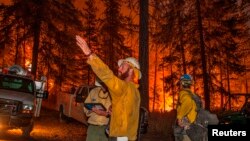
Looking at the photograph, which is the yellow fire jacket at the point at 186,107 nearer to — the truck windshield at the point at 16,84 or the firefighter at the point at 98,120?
the firefighter at the point at 98,120

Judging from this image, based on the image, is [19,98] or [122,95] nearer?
[122,95]

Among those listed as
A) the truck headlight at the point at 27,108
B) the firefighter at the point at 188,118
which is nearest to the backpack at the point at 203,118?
the firefighter at the point at 188,118

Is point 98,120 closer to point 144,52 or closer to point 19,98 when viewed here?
point 19,98

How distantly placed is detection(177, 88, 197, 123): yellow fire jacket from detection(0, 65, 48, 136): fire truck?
6797mm

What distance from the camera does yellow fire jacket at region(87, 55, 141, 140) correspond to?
420 centimetres

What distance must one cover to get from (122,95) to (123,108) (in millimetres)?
154

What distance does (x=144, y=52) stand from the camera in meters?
13.9

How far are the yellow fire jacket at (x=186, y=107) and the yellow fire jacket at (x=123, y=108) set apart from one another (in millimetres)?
2647

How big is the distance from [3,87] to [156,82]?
6140 centimetres

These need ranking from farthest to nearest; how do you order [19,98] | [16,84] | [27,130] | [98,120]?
[16,84]
[27,130]
[19,98]
[98,120]

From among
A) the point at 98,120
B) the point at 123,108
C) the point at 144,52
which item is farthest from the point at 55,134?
the point at 123,108

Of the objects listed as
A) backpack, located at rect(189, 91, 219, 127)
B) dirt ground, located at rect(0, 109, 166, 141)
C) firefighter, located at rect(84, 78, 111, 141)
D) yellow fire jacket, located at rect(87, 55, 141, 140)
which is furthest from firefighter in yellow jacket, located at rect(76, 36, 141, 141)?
dirt ground, located at rect(0, 109, 166, 141)

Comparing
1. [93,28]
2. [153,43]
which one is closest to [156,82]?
[93,28]

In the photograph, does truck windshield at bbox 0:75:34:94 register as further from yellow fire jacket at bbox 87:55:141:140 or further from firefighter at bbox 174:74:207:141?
yellow fire jacket at bbox 87:55:141:140
